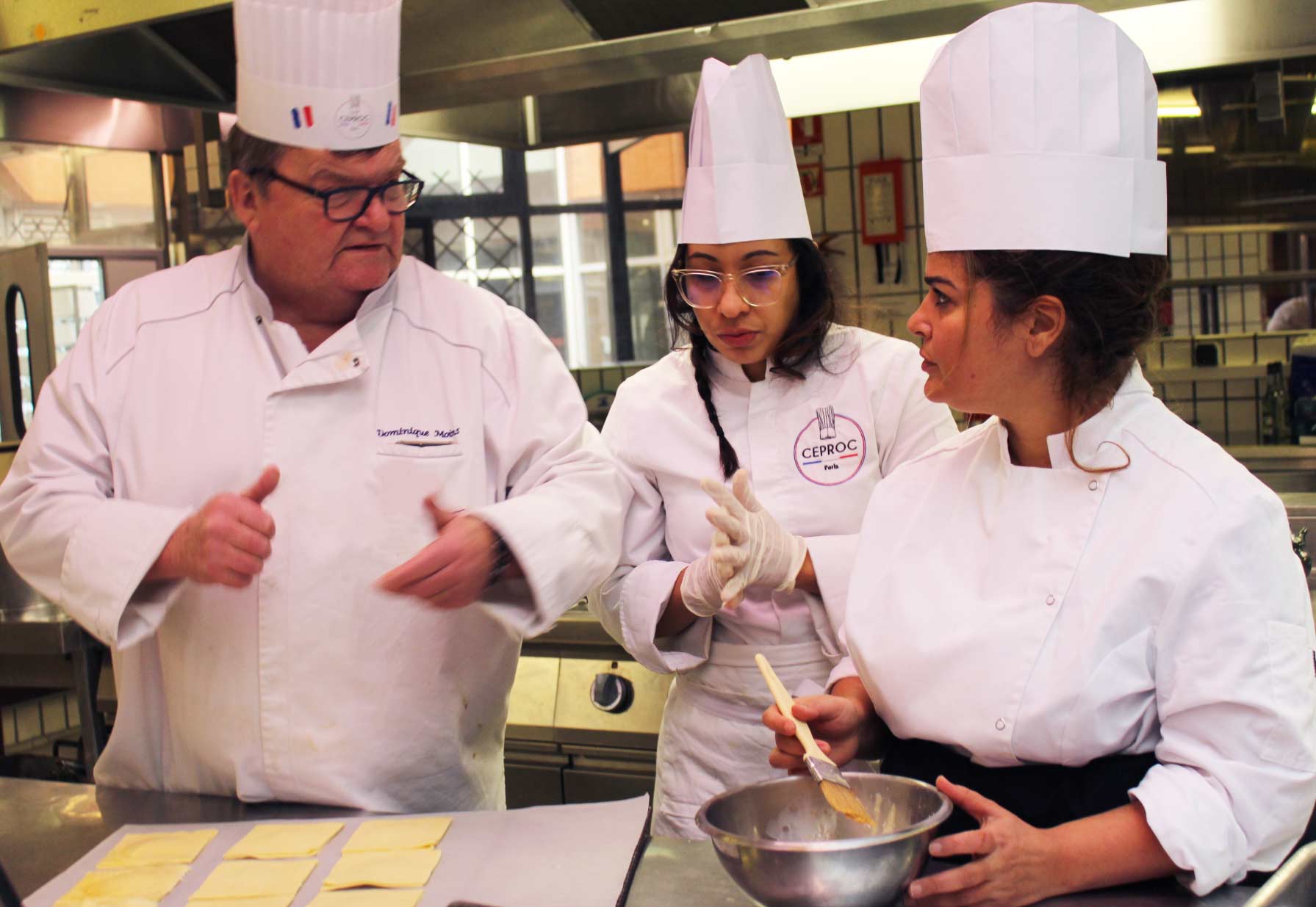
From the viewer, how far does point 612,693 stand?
2562mm

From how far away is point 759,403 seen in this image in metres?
1.88

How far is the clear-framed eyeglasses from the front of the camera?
1810 mm

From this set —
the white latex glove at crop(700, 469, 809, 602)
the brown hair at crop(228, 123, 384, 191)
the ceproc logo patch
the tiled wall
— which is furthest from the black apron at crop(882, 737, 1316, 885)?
the tiled wall

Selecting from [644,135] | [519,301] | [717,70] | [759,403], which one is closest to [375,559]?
[759,403]

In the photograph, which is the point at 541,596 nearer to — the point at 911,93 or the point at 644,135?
the point at 911,93

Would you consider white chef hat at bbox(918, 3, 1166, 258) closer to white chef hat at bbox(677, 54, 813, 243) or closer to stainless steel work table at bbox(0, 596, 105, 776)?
white chef hat at bbox(677, 54, 813, 243)

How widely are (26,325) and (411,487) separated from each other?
8.75ft

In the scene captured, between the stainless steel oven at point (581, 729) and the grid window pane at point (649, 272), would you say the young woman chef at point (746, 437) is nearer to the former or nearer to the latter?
the stainless steel oven at point (581, 729)

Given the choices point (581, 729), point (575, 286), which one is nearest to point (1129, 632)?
point (581, 729)

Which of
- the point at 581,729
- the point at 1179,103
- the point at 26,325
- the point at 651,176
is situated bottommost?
the point at 581,729

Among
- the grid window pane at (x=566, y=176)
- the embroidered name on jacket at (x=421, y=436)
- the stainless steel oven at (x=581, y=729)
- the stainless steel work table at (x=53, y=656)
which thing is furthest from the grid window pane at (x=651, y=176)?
the embroidered name on jacket at (x=421, y=436)

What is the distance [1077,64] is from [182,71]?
2071mm

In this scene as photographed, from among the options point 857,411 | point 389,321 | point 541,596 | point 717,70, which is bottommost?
point 541,596

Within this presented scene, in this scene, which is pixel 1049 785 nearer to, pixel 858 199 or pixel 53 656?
pixel 53 656
